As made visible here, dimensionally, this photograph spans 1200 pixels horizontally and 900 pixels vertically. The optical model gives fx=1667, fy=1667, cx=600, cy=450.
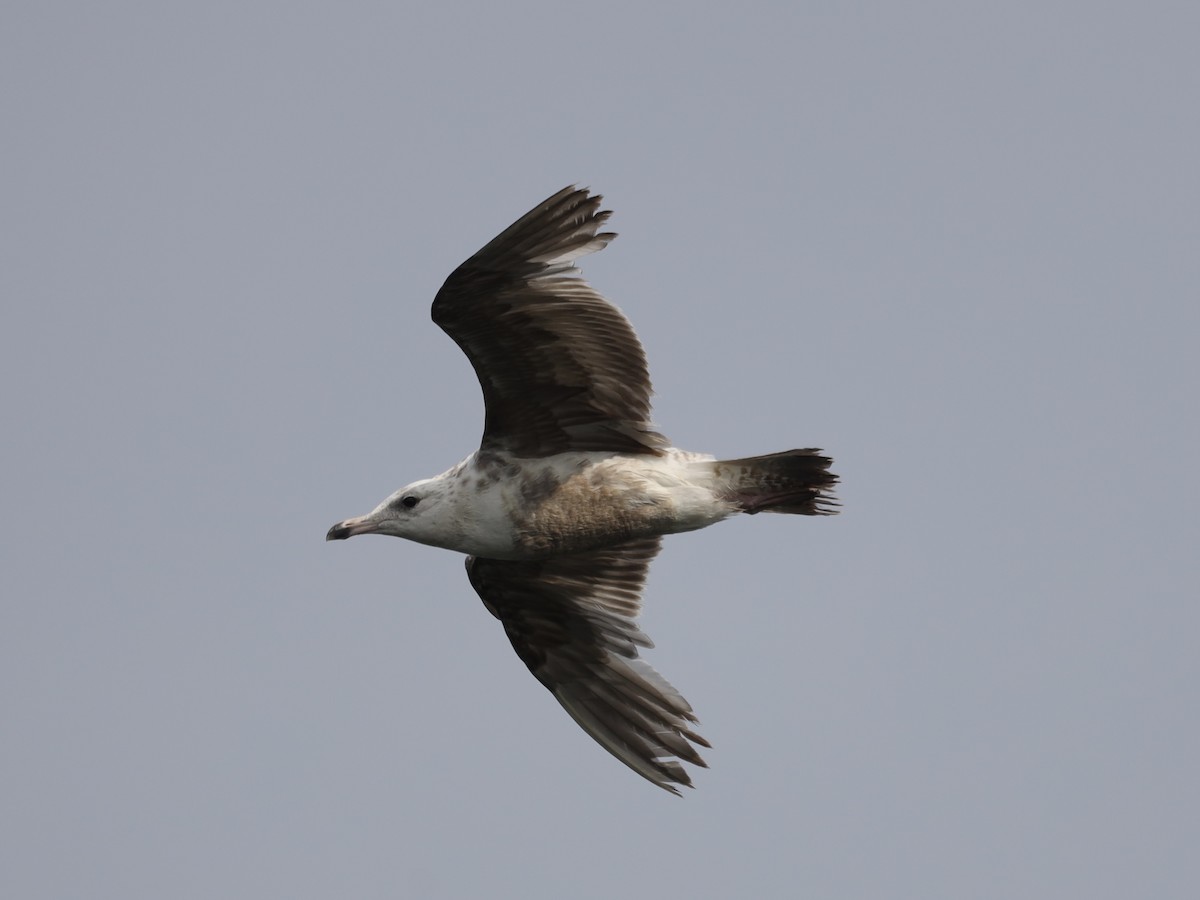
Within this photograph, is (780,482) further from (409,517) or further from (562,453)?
(409,517)

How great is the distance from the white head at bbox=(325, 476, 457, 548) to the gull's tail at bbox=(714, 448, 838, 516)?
73.5 inches

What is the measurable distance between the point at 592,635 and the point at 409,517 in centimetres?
189

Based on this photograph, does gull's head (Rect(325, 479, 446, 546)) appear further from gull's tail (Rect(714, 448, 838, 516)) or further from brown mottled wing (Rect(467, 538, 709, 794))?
gull's tail (Rect(714, 448, 838, 516))

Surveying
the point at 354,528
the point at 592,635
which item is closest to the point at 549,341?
the point at 354,528

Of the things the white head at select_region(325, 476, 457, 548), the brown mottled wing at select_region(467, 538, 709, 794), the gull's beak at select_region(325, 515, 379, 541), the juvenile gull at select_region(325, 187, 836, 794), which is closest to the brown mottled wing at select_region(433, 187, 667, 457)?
the juvenile gull at select_region(325, 187, 836, 794)

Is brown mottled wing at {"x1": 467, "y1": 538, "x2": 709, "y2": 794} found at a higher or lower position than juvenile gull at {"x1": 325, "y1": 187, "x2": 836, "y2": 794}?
lower

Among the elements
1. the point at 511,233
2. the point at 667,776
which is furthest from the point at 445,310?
the point at 667,776

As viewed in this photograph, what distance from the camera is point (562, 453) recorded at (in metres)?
11.5

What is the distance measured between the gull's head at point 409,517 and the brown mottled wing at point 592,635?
1.05 m

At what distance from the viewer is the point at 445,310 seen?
1070 cm

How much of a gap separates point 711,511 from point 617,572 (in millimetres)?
1636

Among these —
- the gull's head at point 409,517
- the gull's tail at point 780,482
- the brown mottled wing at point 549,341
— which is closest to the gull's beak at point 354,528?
the gull's head at point 409,517

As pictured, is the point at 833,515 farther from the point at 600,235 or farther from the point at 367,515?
the point at 367,515

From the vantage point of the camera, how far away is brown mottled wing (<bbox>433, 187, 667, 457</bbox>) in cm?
1055
